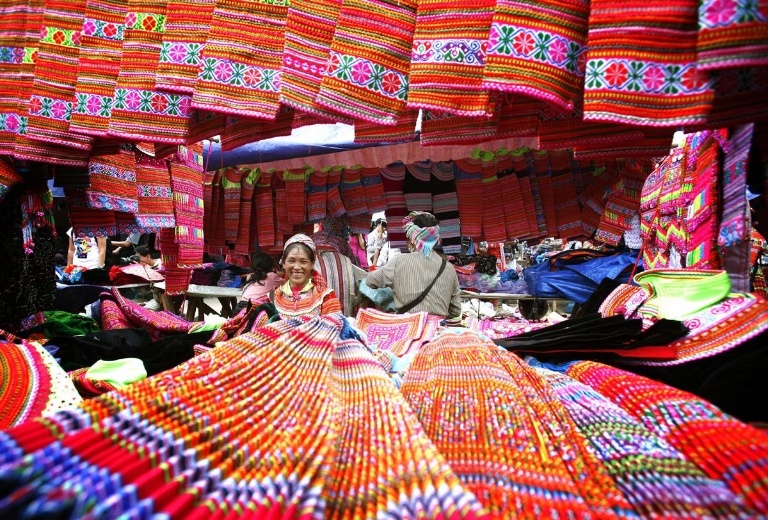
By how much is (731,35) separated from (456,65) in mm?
555

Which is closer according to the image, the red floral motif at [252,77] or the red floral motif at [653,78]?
the red floral motif at [653,78]

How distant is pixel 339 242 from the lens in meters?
5.77

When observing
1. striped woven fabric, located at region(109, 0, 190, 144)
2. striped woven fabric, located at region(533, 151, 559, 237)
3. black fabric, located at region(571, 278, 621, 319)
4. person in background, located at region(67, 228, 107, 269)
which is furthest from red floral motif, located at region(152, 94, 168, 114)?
person in background, located at region(67, 228, 107, 269)

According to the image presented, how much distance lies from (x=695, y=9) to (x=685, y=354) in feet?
2.50

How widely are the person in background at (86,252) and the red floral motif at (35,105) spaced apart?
5544 mm

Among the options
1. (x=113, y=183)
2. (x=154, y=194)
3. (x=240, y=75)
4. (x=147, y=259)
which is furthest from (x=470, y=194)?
(x=147, y=259)

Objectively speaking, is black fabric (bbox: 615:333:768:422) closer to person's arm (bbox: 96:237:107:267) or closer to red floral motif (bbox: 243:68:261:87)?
red floral motif (bbox: 243:68:261:87)

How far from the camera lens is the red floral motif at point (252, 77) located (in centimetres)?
139

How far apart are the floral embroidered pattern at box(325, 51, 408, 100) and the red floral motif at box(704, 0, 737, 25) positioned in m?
0.69

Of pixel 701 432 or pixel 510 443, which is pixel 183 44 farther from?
pixel 701 432

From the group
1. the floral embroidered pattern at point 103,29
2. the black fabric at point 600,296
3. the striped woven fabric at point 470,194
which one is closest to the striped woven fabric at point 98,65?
the floral embroidered pattern at point 103,29

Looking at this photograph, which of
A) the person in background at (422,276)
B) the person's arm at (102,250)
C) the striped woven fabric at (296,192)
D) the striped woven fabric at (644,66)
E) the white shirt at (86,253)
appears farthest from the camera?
the white shirt at (86,253)

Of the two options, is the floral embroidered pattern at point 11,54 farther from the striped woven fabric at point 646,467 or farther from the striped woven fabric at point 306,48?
the striped woven fabric at point 646,467

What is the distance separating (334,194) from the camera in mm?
5332
